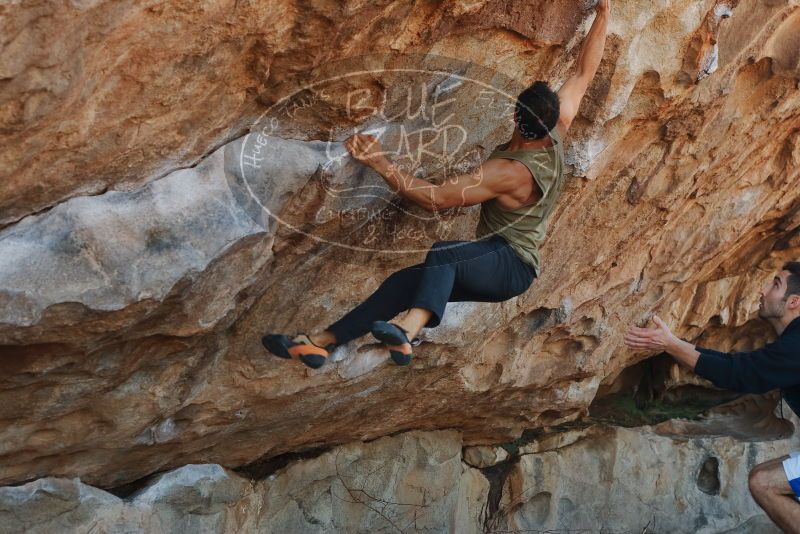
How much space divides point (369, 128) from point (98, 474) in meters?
2.24

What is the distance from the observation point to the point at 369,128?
3.74 meters

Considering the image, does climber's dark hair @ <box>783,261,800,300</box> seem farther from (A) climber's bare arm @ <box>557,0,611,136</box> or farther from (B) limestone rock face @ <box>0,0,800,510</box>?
(A) climber's bare arm @ <box>557,0,611,136</box>

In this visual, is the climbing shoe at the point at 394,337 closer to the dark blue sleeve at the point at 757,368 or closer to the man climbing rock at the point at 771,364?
the man climbing rock at the point at 771,364

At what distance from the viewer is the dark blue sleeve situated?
4.80m

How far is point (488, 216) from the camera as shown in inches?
153

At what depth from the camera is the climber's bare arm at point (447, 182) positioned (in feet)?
11.8

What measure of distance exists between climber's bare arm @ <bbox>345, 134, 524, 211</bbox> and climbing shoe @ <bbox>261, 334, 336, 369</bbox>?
2.19 feet

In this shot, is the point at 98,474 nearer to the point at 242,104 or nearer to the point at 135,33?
the point at 242,104

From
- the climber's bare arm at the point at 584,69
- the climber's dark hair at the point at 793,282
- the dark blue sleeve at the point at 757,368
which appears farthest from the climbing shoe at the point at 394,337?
the climber's dark hair at the point at 793,282

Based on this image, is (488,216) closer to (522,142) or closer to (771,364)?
(522,142)

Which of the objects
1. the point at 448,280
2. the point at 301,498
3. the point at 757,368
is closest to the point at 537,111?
the point at 448,280

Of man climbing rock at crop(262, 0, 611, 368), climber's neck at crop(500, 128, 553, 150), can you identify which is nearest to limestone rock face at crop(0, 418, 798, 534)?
man climbing rock at crop(262, 0, 611, 368)

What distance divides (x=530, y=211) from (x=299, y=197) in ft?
2.95

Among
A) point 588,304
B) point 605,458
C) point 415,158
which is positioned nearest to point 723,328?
point 605,458
